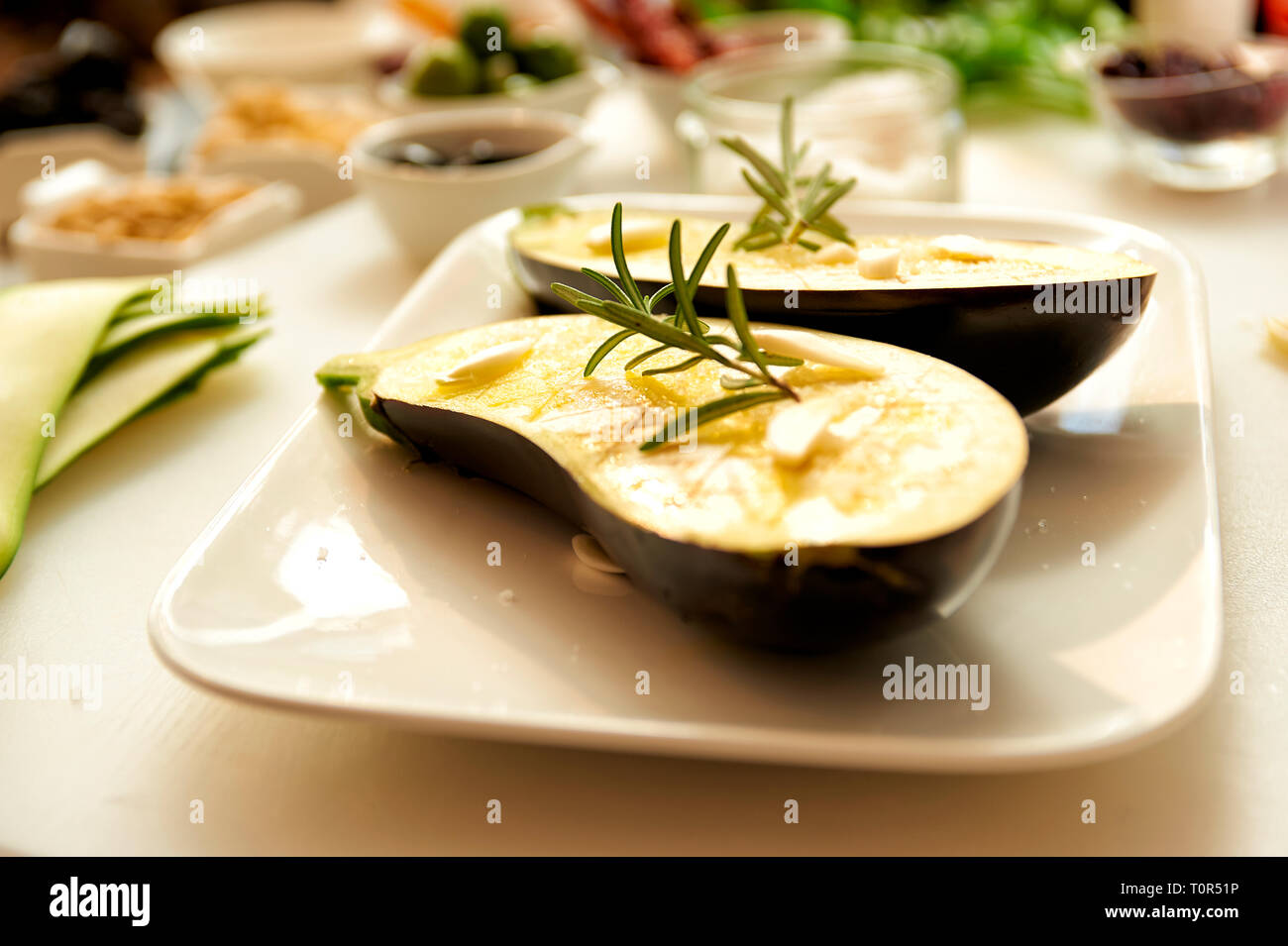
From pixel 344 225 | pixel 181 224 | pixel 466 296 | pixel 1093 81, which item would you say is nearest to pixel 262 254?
pixel 344 225

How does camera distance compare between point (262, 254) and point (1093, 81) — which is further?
point (1093, 81)

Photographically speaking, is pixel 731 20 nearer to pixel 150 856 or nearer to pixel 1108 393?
pixel 1108 393

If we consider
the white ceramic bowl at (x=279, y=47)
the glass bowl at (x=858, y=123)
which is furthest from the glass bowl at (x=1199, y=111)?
the white ceramic bowl at (x=279, y=47)

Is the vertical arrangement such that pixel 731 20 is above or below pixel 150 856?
above

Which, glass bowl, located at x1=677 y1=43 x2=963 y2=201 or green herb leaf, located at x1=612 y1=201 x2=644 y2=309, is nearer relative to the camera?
green herb leaf, located at x1=612 y1=201 x2=644 y2=309

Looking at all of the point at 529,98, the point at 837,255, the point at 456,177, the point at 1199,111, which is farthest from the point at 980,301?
the point at 529,98

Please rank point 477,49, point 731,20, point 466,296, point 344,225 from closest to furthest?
point 466,296 < point 344,225 < point 477,49 < point 731,20

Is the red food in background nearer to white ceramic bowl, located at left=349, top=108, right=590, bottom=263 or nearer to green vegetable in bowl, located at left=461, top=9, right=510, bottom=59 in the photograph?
green vegetable in bowl, located at left=461, top=9, right=510, bottom=59

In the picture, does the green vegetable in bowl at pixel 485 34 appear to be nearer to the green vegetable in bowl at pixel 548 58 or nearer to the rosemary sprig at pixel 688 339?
the green vegetable in bowl at pixel 548 58

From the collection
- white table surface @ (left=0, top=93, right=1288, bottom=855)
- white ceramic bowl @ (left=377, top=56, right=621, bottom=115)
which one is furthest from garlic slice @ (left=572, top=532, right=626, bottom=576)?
white ceramic bowl @ (left=377, top=56, right=621, bottom=115)
